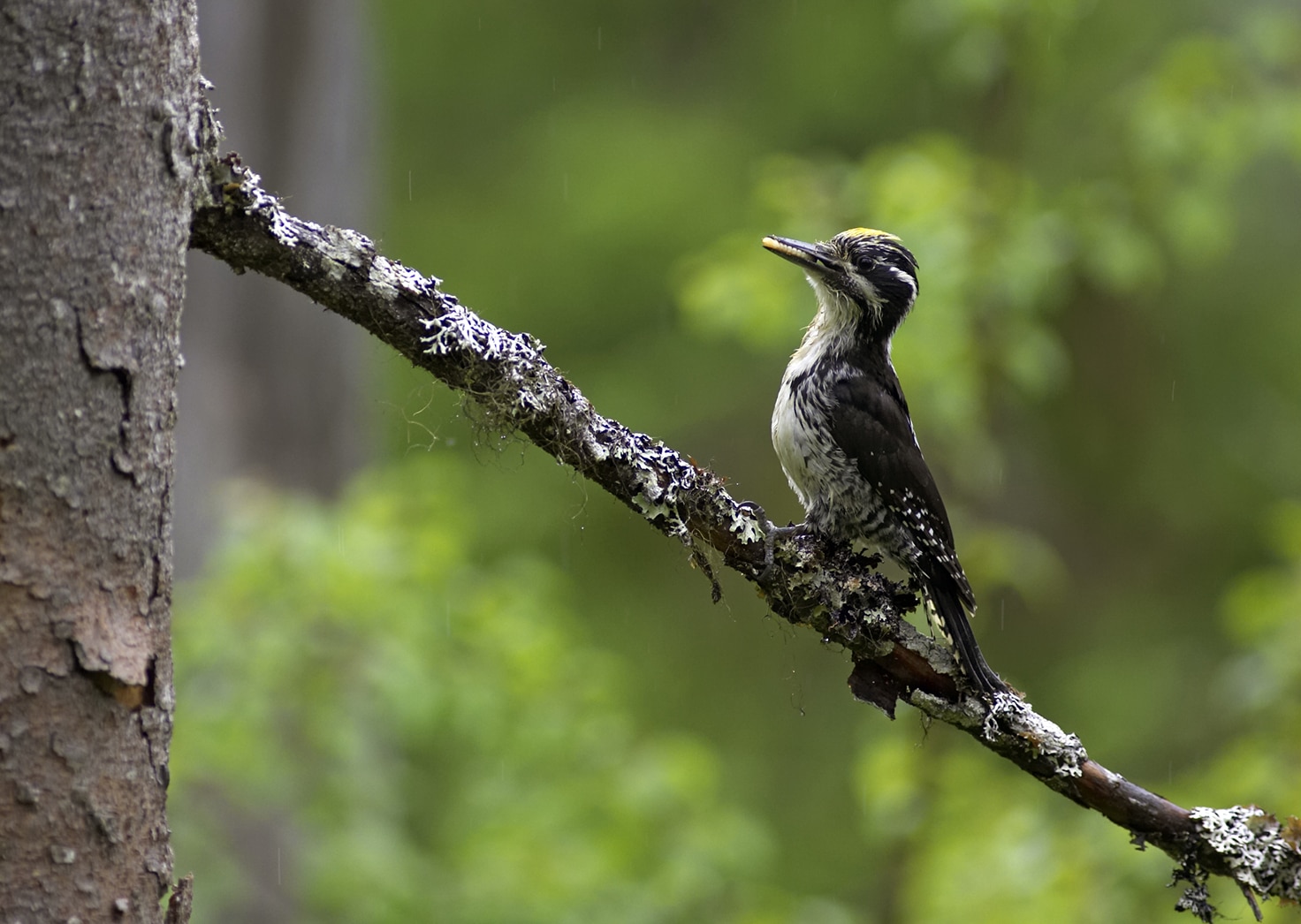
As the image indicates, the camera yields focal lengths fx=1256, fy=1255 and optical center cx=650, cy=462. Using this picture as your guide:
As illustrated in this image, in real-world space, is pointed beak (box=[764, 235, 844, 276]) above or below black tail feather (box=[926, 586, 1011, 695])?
above

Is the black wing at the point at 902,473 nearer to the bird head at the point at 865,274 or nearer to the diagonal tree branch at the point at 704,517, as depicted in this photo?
the bird head at the point at 865,274

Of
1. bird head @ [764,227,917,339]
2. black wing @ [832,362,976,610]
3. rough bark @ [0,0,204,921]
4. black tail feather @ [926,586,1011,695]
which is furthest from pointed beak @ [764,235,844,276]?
rough bark @ [0,0,204,921]

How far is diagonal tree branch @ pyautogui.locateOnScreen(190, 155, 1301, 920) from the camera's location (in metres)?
1.88

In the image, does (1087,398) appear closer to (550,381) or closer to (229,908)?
(229,908)

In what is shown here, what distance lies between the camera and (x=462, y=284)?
29.3 feet

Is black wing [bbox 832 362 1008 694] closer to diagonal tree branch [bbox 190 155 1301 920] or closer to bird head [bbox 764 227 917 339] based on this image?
bird head [bbox 764 227 917 339]

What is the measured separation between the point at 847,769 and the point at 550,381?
7869 mm

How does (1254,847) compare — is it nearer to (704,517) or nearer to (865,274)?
(704,517)

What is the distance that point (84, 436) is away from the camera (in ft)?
5.12

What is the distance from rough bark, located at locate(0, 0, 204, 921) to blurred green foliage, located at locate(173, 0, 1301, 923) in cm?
56

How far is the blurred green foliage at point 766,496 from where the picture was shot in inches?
172

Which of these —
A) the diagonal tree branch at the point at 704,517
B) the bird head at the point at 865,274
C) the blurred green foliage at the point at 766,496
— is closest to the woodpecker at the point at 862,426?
the bird head at the point at 865,274

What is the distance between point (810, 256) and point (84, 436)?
2.24 meters

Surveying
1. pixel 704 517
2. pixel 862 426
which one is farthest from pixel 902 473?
pixel 704 517
